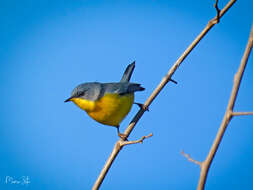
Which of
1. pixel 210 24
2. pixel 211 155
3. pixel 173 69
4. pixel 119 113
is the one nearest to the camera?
pixel 211 155

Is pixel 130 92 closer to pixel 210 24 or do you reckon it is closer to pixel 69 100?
pixel 69 100

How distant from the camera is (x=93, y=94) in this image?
4.97 feet

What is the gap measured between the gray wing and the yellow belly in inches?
1.3

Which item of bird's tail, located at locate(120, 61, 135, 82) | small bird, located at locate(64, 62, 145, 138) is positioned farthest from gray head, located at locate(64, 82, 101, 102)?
bird's tail, located at locate(120, 61, 135, 82)

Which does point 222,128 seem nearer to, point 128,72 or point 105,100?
point 105,100

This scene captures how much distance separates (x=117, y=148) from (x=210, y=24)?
59 centimetres

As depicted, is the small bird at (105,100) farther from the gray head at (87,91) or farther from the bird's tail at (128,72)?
the bird's tail at (128,72)

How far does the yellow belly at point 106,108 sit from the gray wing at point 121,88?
0.11ft

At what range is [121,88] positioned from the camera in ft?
5.19

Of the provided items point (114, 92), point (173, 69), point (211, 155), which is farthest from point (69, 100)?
point (211, 155)

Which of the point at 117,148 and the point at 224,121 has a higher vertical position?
the point at 224,121

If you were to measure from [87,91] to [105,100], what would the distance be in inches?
4.2

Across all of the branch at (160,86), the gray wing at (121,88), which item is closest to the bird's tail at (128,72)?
the gray wing at (121,88)

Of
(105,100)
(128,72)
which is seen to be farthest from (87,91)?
(128,72)
